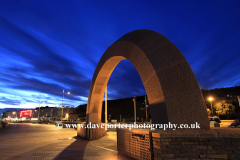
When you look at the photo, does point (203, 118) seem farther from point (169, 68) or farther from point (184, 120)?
point (169, 68)

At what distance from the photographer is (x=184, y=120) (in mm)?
5410

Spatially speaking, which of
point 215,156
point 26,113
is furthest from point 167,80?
point 26,113

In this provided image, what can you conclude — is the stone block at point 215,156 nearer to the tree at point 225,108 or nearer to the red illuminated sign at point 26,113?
the tree at point 225,108

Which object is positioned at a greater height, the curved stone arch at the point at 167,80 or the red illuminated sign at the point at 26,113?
the curved stone arch at the point at 167,80

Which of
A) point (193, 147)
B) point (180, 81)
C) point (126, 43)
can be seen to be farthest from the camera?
point (126, 43)

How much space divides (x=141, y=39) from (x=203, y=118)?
4377mm

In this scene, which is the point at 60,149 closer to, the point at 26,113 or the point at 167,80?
the point at 167,80

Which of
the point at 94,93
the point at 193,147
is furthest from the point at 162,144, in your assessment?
the point at 94,93

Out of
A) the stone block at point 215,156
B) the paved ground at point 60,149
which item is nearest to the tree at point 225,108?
the paved ground at point 60,149

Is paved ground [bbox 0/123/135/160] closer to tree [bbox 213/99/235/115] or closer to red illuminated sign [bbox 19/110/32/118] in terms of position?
tree [bbox 213/99/235/115]

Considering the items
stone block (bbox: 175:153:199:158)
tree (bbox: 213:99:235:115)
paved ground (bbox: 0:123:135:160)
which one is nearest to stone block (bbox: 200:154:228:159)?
stone block (bbox: 175:153:199:158)

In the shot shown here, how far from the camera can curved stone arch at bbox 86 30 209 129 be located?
17.8 feet

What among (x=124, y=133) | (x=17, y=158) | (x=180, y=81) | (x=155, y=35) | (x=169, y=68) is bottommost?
(x=17, y=158)

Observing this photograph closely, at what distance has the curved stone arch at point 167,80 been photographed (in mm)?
5434
